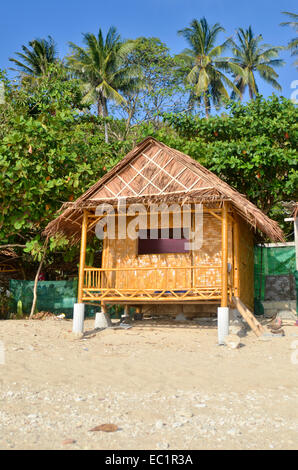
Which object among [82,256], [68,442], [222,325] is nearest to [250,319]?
[222,325]

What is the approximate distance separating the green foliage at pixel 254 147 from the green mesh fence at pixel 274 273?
210 cm

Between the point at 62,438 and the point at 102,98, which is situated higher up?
the point at 102,98

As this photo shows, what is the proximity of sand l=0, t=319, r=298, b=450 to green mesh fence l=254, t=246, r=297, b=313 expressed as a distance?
4485 mm

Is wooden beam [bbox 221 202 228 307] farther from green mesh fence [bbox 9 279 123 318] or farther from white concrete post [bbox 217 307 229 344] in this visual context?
green mesh fence [bbox 9 279 123 318]

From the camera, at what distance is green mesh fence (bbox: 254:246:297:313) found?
14.8 metres

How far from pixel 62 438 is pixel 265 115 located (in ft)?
48.2

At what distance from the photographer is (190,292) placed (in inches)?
432

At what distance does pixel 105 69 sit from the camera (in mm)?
30781

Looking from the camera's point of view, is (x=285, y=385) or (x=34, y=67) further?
(x=34, y=67)

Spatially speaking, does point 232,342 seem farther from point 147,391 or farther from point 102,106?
point 102,106

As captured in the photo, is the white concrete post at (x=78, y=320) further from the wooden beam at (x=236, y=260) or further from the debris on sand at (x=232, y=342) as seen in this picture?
the wooden beam at (x=236, y=260)

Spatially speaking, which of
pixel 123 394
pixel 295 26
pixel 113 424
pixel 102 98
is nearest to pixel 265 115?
pixel 123 394

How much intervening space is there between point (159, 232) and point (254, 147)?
17.2 ft
